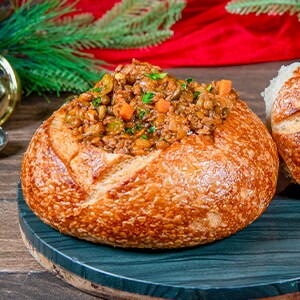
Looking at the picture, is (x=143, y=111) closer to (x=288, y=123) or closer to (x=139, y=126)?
(x=139, y=126)

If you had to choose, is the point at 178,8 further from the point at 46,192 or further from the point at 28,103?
the point at 46,192

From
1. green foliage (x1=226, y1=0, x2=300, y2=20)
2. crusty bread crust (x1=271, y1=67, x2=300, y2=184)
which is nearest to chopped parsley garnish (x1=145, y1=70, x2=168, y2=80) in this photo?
crusty bread crust (x1=271, y1=67, x2=300, y2=184)

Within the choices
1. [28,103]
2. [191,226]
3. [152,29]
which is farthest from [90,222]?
[152,29]

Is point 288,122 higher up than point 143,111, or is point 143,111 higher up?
point 143,111

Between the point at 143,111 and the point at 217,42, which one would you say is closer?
the point at 143,111

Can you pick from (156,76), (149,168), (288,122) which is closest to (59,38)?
(156,76)

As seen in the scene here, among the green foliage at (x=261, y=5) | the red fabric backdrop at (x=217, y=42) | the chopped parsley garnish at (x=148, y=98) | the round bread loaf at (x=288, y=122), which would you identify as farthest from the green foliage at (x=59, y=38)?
the chopped parsley garnish at (x=148, y=98)

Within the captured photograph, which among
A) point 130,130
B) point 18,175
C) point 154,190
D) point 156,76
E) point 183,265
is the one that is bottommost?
point 18,175
